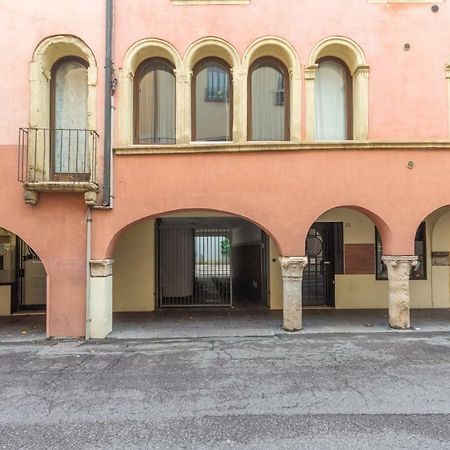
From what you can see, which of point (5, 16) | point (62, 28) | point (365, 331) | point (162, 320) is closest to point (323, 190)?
point (365, 331)

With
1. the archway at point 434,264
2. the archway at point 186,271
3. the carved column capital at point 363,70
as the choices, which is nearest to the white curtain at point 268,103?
the carved column capital at point 363,70

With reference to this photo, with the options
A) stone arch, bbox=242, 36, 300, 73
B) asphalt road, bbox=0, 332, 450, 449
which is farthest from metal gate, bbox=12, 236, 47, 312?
stone arch, bbox=242, 36, 300, 73

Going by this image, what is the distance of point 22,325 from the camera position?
8805 millimetres

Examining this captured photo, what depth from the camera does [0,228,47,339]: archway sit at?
999 centimetres

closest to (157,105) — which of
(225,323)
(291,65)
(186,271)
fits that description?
(291,65)

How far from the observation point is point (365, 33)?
8.08 metres

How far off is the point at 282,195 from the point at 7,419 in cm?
574

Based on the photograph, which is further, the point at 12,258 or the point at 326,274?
the point at 326,274

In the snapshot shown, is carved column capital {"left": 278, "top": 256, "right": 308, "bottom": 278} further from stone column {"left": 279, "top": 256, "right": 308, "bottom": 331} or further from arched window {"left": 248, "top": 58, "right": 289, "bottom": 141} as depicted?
arched window {"left": 248, "top": 58, "right": 289, "bottom": 141}

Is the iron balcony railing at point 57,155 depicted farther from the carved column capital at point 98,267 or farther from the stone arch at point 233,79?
the stone arch at point 233,79

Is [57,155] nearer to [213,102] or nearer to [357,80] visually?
[213,102]

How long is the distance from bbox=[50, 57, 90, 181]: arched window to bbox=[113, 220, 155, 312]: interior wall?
270cm

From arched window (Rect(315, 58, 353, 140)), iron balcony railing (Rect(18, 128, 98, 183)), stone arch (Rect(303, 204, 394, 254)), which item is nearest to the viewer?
iron balcony railing (Rect(18, 128, 98, 183))

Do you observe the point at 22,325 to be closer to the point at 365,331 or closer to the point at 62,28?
the point at 62,28
